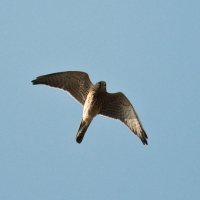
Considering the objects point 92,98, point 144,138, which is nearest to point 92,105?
point 92,98

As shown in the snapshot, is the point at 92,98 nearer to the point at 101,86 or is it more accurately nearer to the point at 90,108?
the point at 90,108

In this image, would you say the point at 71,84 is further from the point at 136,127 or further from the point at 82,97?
the point at 136,127

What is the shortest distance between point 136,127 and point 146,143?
593mm

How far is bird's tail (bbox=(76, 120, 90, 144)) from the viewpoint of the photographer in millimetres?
13086

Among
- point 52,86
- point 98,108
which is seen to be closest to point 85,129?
point 98,108

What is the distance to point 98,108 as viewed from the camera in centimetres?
1377

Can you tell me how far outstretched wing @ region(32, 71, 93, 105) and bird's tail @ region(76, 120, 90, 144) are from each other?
751 mm

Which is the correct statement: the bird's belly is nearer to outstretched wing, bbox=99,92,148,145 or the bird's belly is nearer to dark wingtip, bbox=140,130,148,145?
outstretched wing, bbox=99,92,148,145

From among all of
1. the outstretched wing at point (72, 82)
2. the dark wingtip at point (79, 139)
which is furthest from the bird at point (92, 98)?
the dark wingtip at point (79, 139)

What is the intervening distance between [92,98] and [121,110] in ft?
3.40

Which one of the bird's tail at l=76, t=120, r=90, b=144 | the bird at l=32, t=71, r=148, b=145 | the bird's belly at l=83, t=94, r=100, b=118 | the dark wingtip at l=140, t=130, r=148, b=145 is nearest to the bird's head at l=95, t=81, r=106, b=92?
the bird at l=32, t=71, r=148, b=145

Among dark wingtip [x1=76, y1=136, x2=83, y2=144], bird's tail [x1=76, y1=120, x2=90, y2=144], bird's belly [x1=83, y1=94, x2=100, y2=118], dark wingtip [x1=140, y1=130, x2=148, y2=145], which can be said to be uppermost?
bird's belly [x1=83, y1=94, x2=100, y2=118]

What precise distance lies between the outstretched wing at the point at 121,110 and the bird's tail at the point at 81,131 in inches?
30.3

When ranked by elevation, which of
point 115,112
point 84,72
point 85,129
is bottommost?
point 85,129
